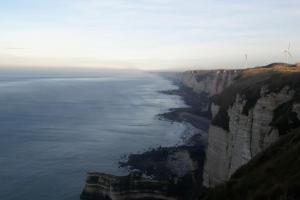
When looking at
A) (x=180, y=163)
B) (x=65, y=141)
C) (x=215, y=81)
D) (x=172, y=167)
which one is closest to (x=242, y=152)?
(x=180, y=163)

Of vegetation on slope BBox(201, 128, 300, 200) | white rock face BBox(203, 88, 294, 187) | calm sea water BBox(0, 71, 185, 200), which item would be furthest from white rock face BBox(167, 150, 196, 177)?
vegetation on slope BBox(201, 128, 300, 200)

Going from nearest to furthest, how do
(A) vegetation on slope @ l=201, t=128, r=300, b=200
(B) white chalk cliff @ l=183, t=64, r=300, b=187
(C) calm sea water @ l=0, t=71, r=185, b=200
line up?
(A) vegetation on slope @ l=201, t=128, r=300, b=200, (B) white chalk cliff @ l=183, t=64, r=300, b=187, (C) calm sea water @ l=0, t=71, r=185, b=200

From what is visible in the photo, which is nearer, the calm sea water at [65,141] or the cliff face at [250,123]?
the cliff face at [250,123]

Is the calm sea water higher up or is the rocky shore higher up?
the rocky shore

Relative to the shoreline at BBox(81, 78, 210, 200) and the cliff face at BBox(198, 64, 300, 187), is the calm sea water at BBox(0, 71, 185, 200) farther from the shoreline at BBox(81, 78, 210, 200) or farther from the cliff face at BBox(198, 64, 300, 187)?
the cliff face at BBox(198, 64, 300, 187)

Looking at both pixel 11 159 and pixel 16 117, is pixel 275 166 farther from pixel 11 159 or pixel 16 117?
pixel 16 117

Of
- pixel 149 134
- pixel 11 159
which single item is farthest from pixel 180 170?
pixel 149 134

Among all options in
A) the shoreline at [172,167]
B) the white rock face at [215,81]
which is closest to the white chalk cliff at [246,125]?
the shoreline at [172,167]

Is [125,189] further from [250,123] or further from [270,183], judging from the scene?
[270,183]

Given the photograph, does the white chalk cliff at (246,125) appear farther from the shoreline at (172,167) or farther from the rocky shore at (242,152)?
the shoreline at (172,167)
